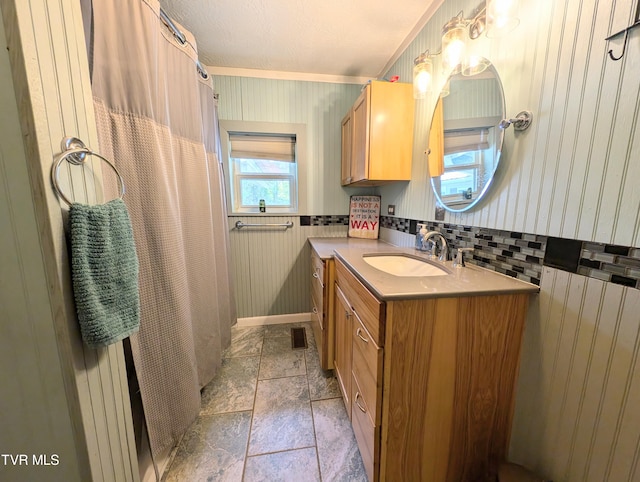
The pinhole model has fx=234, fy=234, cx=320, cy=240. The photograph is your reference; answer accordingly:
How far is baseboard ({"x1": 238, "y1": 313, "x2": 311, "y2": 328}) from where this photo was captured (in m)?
2.34

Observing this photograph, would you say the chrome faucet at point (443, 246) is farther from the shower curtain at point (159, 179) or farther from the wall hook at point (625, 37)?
the shower curtain at point (159, 179)

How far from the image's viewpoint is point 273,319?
94.0 inches

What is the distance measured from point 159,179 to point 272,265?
141 centimetres

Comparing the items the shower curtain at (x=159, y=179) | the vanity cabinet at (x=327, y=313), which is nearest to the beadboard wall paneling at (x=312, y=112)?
the shower curtain at (x=159, y=179)

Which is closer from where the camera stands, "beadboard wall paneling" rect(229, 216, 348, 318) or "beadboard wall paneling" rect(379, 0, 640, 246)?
"beadboard wall paneling" rect(379, 0, 640, 246)

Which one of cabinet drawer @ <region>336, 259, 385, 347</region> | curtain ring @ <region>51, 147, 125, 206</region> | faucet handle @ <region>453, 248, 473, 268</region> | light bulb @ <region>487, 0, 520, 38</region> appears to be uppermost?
light bulb @ <region>487, 0, 520, 38</region>

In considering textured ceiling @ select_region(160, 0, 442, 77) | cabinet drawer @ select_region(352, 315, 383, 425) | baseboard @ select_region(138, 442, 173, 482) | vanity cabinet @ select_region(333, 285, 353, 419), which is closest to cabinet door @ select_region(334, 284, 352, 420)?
vanity cabinet @ select_region(333, 285, 353, 419)

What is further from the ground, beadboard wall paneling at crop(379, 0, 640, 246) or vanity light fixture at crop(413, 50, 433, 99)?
vanity light fixture at crop(413, 50, 433, 99)

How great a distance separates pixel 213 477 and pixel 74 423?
792 millimetres

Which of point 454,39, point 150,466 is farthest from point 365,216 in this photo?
point 150,466

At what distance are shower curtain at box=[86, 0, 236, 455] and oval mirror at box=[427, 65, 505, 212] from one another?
4.57 ft

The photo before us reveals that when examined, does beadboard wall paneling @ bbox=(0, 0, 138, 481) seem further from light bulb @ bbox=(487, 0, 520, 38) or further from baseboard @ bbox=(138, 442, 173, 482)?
light bulb @ bbox=(487, 0, 520, 38)

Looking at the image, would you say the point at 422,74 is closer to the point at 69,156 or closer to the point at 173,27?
the point at 173,27

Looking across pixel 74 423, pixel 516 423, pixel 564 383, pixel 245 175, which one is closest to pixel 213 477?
pixel 74 423
